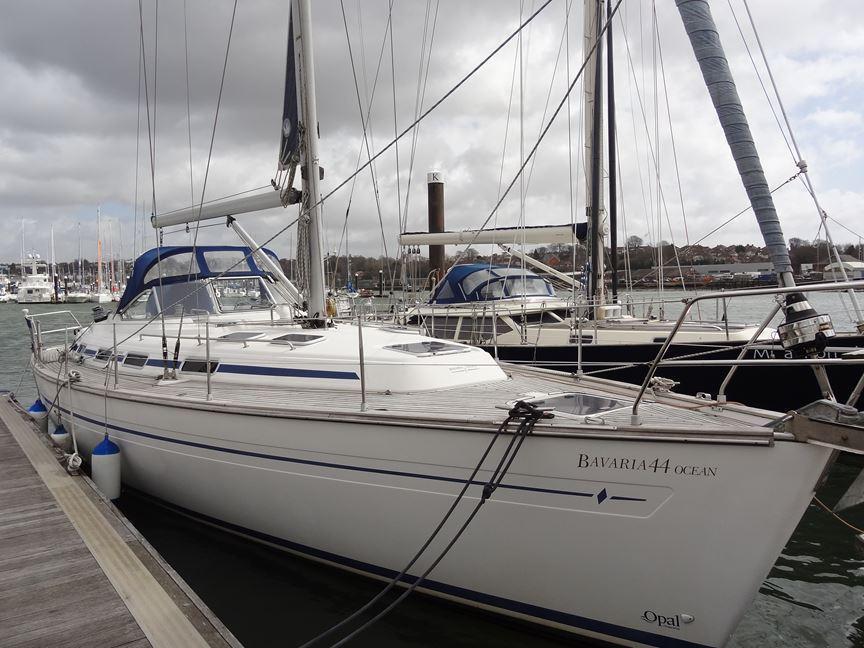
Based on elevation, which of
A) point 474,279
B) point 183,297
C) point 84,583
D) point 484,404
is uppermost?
A: point 474,279

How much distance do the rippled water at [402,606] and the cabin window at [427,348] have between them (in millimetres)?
2011

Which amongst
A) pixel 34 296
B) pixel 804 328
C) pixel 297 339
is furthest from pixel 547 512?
pixel 34 296

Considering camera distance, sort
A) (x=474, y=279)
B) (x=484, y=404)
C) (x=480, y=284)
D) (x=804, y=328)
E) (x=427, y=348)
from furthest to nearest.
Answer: (x=474, y=279), (x=480, y=284), (x=427, y=348), (x=484, y=404), (x=804, y=328)

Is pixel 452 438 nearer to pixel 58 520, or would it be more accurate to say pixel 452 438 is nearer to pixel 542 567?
pixel 542 567

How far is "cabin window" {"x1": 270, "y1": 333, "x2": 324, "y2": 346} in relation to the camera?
5.99 meters

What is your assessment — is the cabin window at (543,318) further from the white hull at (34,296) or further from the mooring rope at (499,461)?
the white hull at (34,296)

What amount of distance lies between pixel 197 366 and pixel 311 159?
101 inches

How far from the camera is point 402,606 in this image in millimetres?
4645

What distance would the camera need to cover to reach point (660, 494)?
3.51 meters

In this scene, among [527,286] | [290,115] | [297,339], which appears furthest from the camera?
[527,286]

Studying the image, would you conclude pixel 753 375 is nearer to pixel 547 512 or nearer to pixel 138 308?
pixel 547 512

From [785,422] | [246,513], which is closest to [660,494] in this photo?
[785,422]

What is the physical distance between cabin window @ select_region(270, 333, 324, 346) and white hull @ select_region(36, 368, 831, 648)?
3.64ft

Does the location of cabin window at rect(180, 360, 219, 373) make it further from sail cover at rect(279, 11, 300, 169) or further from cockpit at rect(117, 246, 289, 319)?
sail cover at rect(279, 11, 300, 169)
